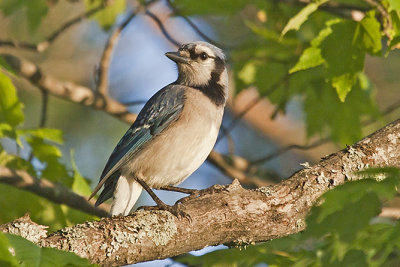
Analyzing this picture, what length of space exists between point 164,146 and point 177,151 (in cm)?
12

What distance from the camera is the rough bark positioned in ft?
10.8

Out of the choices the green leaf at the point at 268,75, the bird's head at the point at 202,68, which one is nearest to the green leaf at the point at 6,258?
the bird's head at the point at 202,68

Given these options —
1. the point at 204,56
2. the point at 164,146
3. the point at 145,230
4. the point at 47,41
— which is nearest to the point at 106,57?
the point at 47,41

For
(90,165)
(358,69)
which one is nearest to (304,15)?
(358,69)

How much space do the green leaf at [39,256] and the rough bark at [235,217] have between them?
1.90 ft

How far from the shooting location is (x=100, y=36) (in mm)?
10305

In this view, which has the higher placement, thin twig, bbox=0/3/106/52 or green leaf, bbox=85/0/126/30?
green leaf, bbox=85/0/126/30

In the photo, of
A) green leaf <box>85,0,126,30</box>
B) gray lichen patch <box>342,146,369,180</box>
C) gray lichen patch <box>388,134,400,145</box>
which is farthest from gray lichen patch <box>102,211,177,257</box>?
green leaf <box>85,0,126,30</box>

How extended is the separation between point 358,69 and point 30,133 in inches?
96.9

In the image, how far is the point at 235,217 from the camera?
3609 millimetres

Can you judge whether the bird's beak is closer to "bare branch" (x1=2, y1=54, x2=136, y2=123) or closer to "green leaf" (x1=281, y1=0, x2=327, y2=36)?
"bare branch" (x1=2, y1=54, x2=136, y2=123)

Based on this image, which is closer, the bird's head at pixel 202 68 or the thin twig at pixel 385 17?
the thin twig at pixel 385 17

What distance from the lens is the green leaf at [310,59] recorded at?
13.6 ft

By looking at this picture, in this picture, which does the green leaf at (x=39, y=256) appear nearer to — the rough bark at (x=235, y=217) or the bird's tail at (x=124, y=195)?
the rough bark at (x=235, y=217)
